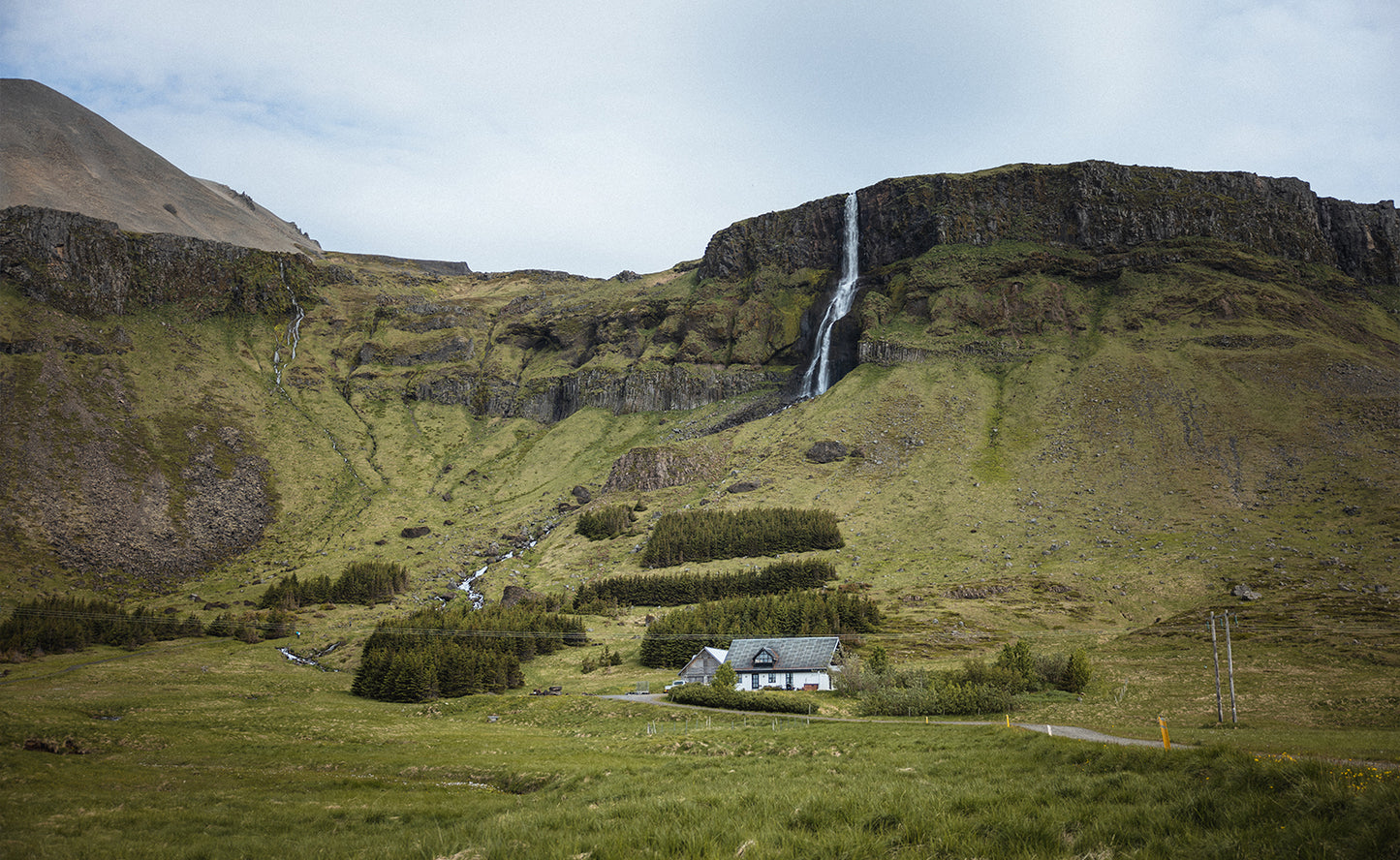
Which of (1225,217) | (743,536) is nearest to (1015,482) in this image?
(743,536)

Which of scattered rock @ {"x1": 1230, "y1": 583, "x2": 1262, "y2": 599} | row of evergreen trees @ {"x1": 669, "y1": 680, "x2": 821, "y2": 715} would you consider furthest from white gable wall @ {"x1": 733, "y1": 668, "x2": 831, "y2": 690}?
scattered rock @ {"x1": 1230, "y1": 583, "x2": 1262, "y2": 599}

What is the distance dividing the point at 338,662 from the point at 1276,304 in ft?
673

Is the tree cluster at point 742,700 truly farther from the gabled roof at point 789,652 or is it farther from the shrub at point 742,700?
the gabled roof at point 789,652

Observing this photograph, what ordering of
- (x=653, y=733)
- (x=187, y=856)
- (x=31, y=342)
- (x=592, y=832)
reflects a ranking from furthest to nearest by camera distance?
(x=31, y=342) → (x=653, y=733) → (x=187, y=856) → (x=592, y=832)

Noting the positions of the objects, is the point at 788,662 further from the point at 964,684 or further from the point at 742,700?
the point at 964,684

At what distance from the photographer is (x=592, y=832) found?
35.6 ft

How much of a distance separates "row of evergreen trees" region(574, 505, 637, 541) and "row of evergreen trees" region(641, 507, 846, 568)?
12.6 metres

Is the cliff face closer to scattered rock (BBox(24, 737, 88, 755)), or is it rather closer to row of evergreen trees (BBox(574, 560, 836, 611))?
row of evergreen trees (BBox(574, 560, 836, 611))

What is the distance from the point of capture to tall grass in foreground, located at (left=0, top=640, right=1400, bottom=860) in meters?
9.12

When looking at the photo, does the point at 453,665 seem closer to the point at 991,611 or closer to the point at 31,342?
the point at 991,611

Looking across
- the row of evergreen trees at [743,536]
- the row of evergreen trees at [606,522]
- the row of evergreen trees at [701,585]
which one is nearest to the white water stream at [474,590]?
the row of evergreen trees at [701,585]

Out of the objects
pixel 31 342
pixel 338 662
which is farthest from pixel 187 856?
pixel 31 342

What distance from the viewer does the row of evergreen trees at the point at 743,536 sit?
12875 cm

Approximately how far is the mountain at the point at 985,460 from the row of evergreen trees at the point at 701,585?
700cm
